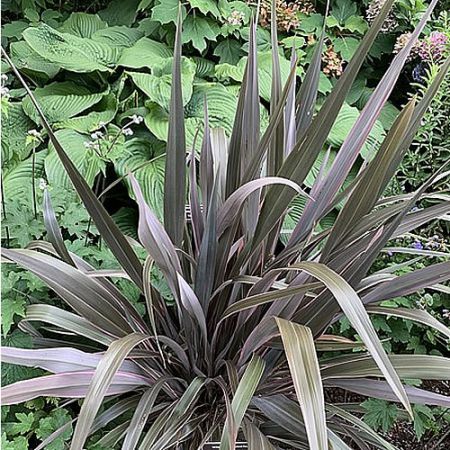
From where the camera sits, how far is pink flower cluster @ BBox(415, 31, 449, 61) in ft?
5.39

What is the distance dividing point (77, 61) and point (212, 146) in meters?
0.82

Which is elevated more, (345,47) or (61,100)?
(345,47)

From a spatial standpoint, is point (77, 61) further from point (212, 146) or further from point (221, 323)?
point (221, 323)

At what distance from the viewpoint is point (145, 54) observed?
188cm

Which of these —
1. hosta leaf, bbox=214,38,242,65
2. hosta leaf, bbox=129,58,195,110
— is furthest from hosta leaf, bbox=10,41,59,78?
hosta leaf, bbox=214,38,242,65

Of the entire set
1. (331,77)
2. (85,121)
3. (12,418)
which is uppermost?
(331,77)

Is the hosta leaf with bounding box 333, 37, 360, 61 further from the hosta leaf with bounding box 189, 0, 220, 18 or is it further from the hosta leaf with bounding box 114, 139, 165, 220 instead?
the hosta leaf with bounding box 114, 139, 165, 220

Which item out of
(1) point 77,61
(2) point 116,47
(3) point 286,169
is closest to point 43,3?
(2) point 116,47

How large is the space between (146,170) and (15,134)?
17.9 inches

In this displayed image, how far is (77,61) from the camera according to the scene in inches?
69.6

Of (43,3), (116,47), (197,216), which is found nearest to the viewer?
(197,216)

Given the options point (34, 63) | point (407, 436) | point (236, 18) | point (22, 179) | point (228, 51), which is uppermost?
point (236, 18)

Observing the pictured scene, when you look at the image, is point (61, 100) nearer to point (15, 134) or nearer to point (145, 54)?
point (15, 134)

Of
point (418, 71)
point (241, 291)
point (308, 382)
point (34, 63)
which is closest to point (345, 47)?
point (418, 71)
